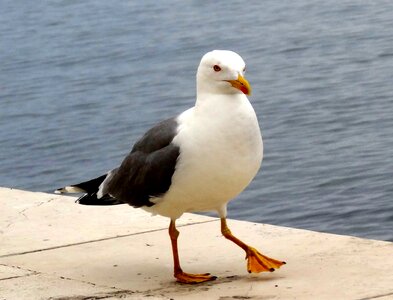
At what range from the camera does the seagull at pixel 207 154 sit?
269 inches

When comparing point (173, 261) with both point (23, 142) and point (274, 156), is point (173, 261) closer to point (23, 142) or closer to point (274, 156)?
point (274, 156)

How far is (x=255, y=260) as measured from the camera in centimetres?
713

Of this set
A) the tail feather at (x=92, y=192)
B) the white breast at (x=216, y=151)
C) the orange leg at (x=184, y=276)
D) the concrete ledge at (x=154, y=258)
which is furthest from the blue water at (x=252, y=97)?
the white breast at (x=216, y=151)

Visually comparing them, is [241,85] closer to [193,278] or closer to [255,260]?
[255,260]

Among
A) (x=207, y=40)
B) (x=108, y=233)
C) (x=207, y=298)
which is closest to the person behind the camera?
(x=207, y=298)

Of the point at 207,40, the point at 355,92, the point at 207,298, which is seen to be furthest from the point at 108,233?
the point at 207,40

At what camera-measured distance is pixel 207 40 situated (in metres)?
18.9

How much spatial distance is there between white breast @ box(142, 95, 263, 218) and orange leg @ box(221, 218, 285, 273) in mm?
375

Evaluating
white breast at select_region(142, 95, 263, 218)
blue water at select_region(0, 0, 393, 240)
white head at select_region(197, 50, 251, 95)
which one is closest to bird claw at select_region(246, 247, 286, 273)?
white breast at select_region(142, 95, 263, 218)

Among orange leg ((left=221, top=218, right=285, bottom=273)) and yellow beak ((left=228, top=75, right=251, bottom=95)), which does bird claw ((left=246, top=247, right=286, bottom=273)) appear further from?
yellow beak ((left=228, top=75, right=251, bottom=95))

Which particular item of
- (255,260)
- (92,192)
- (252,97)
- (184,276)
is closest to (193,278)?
(184,276)

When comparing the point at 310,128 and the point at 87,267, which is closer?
the point at 87,267

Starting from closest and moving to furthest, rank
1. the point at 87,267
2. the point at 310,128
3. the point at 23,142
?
the point at 87,267
the point at 310,128
the point at 23,142

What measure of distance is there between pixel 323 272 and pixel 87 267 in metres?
1.34
